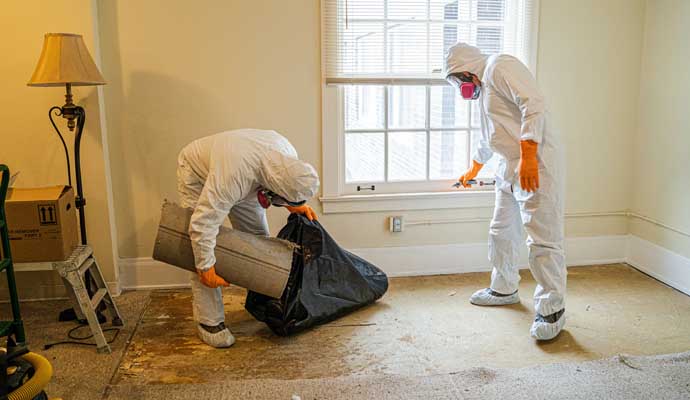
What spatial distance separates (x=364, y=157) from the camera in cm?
379

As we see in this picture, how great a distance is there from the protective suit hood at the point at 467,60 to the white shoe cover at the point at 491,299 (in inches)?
47.5

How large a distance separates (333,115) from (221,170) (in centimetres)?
121

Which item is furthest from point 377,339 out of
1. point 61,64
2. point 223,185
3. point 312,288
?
point 61,64

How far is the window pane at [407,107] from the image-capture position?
376cm

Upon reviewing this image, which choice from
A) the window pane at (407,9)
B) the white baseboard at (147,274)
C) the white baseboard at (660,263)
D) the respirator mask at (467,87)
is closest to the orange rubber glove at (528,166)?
the respirator mask at (467,87)

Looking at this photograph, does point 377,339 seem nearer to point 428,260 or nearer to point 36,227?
point 428,260

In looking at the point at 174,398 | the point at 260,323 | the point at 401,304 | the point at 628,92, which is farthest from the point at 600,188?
the point at 174,398

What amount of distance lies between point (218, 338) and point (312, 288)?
52 centimetres

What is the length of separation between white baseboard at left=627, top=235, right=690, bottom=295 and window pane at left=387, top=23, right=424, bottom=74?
181cm

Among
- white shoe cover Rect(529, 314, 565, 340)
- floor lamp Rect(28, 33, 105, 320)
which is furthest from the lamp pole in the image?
white shoe cover Rect(529, 314, 565, 340)

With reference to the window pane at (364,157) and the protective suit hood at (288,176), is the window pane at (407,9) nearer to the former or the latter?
the window pane at (364,157)

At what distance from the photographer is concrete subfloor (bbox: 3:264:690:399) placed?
270 centimetres

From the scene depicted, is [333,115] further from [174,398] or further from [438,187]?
[174,398]

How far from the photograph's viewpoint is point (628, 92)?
3.96 meters
